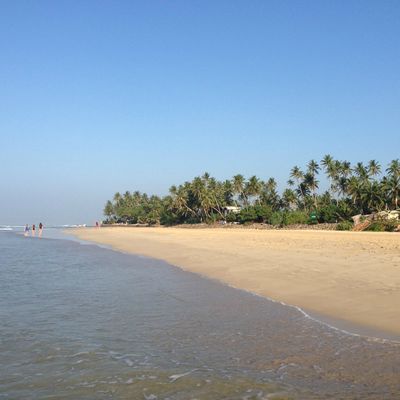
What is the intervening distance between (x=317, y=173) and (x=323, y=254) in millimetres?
75153

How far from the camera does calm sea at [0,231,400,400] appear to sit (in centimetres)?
538

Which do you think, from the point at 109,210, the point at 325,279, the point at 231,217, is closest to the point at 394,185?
the point at 231,217

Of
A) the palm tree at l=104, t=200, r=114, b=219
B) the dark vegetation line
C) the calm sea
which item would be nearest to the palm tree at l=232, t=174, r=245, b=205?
the dark vegetation line

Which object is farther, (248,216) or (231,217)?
(231,217)

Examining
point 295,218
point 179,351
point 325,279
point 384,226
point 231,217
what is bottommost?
point 179,351

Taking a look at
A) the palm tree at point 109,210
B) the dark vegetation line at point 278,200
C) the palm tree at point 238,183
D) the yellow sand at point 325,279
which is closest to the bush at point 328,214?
the dark vegetation line at point 278,200

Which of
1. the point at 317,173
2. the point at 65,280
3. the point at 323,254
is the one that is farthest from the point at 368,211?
the point at 65,280

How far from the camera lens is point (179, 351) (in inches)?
276

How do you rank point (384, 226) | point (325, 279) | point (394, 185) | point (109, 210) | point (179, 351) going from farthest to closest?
point (109, 210) → point (394, 185) → point (384, 226) → point (325, 279) → point (179, 351)

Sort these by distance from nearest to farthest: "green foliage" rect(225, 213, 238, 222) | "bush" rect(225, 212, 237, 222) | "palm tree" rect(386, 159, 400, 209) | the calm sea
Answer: the calm sea < "palm tree" rect(386, 159, 400, 209) < "green foliage" rect(225, 213, 238, 222) < "bush" rect(225, 212, 237, 222)

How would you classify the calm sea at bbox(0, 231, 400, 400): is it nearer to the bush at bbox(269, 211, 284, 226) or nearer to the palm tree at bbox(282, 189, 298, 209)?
the bush at bbox(269, 211, 284, 226)

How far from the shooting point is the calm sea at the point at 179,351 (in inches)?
212

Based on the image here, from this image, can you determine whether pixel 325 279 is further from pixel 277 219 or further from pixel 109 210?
pixel 109 210

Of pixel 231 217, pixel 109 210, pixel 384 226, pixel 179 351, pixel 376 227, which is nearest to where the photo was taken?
pixel 179 351
